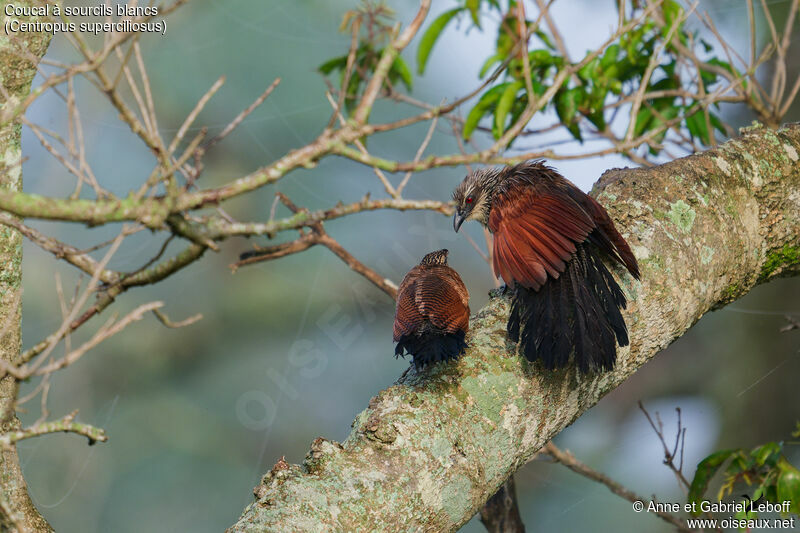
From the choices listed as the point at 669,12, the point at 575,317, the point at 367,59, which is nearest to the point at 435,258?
the point at 575,317

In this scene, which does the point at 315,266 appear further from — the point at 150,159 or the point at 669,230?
the point at 669,230

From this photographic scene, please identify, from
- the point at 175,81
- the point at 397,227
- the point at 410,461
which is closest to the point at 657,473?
the point at 397,227

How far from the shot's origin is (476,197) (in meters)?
2.28

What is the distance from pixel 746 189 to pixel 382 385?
6.03ft

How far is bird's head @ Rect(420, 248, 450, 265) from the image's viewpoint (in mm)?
1792

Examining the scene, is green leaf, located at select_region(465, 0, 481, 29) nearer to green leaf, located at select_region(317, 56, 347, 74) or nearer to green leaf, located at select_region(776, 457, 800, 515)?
green leaf, located at select_region(317, 56, 347, 74)

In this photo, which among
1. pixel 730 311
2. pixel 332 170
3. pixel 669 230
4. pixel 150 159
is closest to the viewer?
pixel 669 230

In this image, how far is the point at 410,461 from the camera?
121 centimetres

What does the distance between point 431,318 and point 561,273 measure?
0.33 m

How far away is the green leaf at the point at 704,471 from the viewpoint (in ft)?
6.40

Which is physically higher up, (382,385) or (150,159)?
(150,159)

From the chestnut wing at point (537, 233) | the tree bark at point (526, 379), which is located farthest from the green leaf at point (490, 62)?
the chestnut wing at point (537, 233)

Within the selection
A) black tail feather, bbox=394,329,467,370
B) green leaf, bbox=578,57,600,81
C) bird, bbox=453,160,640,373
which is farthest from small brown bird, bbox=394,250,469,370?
green leaf, bbox=578,57,600,81

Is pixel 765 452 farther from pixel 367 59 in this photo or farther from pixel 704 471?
pixel 367 59
